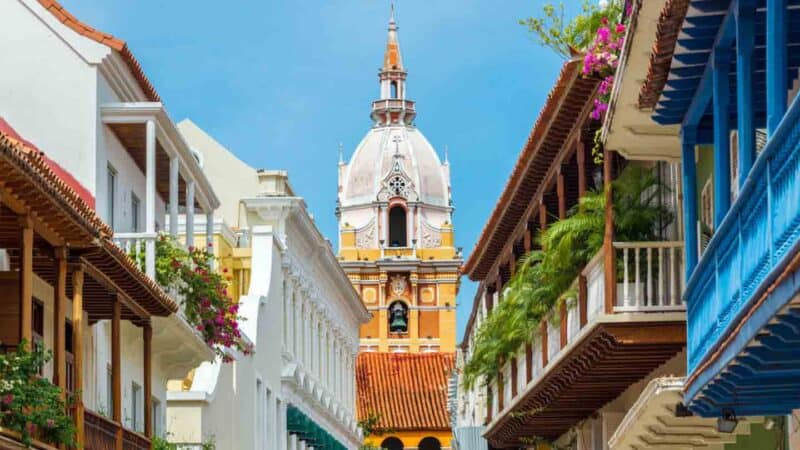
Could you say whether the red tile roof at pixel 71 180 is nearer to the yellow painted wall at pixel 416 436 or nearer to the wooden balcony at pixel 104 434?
the wooden balcony at pixel 104 434

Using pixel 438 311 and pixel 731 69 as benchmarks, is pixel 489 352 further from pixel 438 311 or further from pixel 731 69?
pixel 438 311

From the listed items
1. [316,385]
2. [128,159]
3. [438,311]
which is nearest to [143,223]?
[128,159]

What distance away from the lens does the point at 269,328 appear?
156ft

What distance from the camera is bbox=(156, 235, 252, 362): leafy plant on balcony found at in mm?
30234

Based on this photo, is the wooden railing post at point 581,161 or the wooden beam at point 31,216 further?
the wooden railing post at point 581,161

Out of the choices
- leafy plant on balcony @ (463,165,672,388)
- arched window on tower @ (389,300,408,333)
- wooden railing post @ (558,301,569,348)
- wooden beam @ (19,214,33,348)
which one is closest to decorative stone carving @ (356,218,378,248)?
arched window on tower @ (389,300,408,333)

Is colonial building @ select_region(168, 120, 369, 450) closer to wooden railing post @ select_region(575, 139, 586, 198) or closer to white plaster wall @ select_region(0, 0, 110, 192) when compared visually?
white plaster wall @ select_region(0, 0, 110, 192)

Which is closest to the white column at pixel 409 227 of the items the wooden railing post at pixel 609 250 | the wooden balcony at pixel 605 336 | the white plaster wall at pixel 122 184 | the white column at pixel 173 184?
the wooden balcony at pixel 605 336

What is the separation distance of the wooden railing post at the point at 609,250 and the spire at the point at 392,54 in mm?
98182

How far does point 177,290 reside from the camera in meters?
31.2

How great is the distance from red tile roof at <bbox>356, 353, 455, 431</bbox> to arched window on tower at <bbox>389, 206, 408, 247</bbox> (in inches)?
340

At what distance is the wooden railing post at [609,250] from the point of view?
24.7m

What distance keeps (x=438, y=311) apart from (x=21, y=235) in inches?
3676

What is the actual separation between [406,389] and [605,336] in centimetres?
8422
